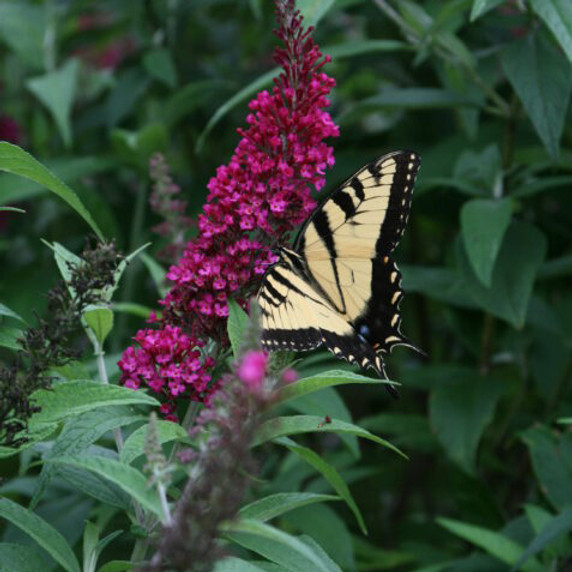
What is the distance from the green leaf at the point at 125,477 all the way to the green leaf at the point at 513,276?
161 cm

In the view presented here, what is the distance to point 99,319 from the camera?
187 cm

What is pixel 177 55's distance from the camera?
426 centimetres

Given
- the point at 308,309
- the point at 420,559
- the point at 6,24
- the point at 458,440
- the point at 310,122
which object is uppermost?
the point at 6,24

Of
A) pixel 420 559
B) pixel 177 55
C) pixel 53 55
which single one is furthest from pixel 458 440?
pixel 53 55

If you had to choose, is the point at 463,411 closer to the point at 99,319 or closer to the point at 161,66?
the point at 99,319

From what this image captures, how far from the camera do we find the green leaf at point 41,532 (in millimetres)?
1663

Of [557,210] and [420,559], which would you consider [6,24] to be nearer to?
[557,210]

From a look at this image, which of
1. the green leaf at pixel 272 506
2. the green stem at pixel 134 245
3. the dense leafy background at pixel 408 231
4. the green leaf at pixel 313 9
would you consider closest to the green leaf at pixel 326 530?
the dense leafy background at pixel 408 231

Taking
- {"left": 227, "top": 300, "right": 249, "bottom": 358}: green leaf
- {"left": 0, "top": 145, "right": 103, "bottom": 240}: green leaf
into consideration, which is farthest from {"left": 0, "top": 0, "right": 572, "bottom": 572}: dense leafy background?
{"left": 227, "top": 300, "right": 249, "bottom": 358}: green leaf

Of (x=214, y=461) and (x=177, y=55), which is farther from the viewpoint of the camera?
(x=177, y=55)

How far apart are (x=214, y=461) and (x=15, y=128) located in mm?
3519

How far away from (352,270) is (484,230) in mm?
486

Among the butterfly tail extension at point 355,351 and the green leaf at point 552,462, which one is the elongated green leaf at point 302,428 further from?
the green leaf at point 552,462

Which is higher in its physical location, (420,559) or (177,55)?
(177,55)
